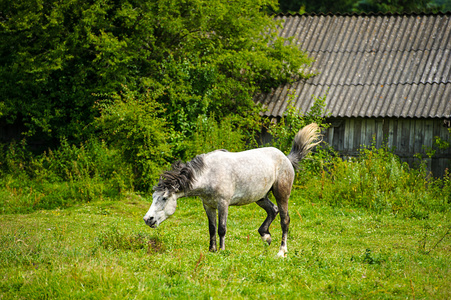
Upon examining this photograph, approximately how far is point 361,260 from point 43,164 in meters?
12.0

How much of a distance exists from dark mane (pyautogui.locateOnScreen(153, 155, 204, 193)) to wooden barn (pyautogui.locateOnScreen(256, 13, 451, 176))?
8.85 meters

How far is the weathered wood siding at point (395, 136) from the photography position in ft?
49.9

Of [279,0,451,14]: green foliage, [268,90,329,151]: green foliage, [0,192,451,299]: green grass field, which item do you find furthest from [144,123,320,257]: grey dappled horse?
[279,0,451,14]: green foliage

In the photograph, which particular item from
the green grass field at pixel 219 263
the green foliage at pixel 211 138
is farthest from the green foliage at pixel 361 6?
the green grass field at pixel 219 263

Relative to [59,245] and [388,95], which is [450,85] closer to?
[388,95]

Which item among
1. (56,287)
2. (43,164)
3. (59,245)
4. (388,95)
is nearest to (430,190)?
(388,95)

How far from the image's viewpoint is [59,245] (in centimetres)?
784

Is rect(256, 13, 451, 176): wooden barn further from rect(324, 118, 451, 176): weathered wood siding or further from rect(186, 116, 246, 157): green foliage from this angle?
rect(186, 116, 246, 157): green foliage

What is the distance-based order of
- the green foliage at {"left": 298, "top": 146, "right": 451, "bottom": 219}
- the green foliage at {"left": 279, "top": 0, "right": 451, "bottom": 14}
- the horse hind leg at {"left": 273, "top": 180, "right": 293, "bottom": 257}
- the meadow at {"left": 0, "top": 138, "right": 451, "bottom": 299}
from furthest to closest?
the green foliage at {"left": 279, "top": 0, "right": 451, "bottom": 14} < the green foliage at {"left": 298, "top": 146, "right": 451, "bottom": 219} < the horse hind leg at {"left": 273, "top": 180, "right": 293, "bottom": 257} < the meadow at {"left": 0, "top": 138, "right": 451, "bottom": 299}

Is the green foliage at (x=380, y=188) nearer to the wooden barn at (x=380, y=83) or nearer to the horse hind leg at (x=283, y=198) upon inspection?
the wooden barn at (x=380, y=83)

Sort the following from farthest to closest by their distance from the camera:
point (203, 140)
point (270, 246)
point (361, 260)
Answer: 1. point (203, 140)
2. point (270, 246)
3. point (361, 260)

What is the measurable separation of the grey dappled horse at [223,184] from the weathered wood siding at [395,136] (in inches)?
289

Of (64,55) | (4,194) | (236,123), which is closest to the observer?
(4,194)

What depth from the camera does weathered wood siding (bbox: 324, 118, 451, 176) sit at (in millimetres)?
15219
